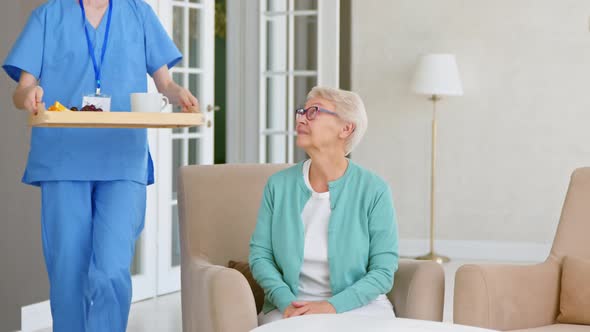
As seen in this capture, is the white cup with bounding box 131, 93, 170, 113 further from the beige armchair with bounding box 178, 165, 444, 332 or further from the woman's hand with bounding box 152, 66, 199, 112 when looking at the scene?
the beige armchair with bounding box 178, 165, 444, 332

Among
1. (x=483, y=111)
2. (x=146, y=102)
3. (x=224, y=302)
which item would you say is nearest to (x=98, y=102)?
(x=146, y=102)

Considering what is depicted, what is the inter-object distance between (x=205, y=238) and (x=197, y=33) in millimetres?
2953

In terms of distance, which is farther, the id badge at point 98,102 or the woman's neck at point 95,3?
the woman's neck at point 95,3

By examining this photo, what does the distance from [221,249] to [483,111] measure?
4511mm

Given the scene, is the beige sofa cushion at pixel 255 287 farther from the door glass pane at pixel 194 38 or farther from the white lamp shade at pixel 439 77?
the white lamp shade at pixel 439 77

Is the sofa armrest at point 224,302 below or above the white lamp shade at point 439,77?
below

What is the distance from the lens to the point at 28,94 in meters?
2.75

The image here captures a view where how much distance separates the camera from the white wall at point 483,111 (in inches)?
279

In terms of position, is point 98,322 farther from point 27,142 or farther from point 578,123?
point 578,123

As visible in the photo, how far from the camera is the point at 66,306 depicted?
3.07m

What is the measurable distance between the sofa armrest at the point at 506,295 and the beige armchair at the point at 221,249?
89 millimetres

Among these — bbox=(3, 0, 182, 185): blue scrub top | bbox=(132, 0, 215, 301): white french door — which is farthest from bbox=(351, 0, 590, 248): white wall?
bbox=(3, 0, 182, 185): blue scrub top

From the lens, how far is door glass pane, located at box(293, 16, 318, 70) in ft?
22.1

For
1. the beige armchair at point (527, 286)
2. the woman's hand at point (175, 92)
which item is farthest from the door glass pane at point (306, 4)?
the beige armchair at point (527, 286)
